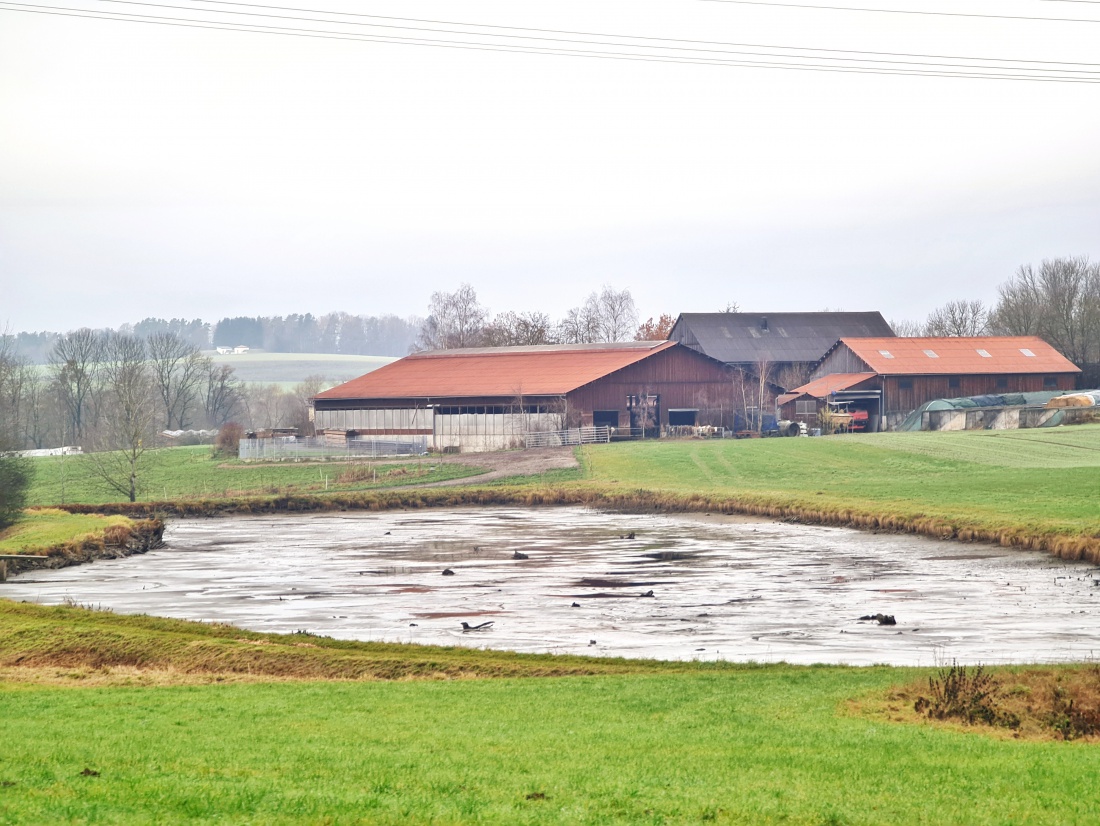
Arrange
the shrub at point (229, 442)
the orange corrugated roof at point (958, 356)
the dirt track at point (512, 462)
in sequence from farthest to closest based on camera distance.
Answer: the orange corrugated roof at point (958, 356) → the shrub at point (229, 442) → the dirt track at point (512, 462)

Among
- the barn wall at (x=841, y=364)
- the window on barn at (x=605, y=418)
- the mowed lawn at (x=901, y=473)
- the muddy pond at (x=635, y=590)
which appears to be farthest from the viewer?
the barn wall at (x=841, y=364)

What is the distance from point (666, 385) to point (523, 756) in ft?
267

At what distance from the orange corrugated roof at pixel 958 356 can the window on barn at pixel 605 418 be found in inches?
786

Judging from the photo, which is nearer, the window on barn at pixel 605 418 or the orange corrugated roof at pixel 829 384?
the window on barn at pixel 605 418

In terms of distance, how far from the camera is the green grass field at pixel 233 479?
72.0m

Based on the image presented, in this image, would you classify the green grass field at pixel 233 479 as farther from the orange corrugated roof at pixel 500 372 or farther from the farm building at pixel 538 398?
the orange corrugated roof at pixel 500 372

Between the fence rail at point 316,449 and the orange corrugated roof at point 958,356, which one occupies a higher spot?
the orange corrugated roof at point 958,356

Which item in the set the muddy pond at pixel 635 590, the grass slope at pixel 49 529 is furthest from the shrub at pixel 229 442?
the muddy pond at pixel 635 590

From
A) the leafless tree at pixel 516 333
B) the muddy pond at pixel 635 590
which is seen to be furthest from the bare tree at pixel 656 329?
the muddy pond at pixel 635 590

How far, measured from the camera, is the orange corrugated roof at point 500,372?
304 feet

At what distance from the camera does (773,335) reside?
122 metres

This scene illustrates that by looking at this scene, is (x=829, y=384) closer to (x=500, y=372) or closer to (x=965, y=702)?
(x=500, y=372)

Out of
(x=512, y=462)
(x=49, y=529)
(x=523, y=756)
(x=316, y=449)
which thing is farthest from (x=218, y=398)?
(x=523, y=756)

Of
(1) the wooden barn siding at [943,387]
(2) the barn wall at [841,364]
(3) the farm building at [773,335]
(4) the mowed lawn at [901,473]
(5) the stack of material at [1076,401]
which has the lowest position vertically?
(4) the mowed lawn at [901,473]
